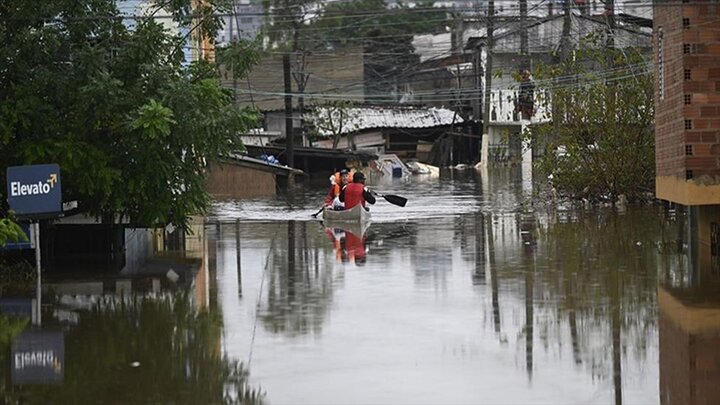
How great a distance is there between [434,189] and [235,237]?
2195 centimetres

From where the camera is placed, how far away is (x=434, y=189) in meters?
48.4

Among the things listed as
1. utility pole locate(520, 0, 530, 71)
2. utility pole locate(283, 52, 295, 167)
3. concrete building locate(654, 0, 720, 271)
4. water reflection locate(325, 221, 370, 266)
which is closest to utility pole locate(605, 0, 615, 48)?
water reflection locate(325, 221, 370, 266)

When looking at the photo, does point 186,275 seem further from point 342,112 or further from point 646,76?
point 342,112

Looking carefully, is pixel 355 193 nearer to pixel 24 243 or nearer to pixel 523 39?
pixel 24 243

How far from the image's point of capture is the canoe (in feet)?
98.8

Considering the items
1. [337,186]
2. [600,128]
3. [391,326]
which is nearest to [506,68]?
[600,128]

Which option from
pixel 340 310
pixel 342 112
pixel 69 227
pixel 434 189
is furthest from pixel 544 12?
pixel 340 310

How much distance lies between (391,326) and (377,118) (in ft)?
213

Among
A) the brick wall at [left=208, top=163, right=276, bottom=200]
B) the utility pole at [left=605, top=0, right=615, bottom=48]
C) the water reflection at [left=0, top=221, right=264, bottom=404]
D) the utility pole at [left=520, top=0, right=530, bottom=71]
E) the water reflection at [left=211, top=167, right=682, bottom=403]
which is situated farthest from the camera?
the utility pole at [left=520, top=0, right=530, bottom=71]

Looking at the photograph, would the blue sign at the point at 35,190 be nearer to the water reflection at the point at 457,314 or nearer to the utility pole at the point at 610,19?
the water reflection at the point at 457,314

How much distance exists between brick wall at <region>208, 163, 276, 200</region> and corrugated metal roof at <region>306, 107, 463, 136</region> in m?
24.7

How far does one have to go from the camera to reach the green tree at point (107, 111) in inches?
778

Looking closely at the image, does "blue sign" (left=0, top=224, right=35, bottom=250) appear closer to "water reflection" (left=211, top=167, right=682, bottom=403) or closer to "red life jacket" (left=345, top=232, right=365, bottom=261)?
"water reflection" (left=211, top=167, right=682, bottom=403)

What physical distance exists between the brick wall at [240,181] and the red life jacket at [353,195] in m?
18.3
